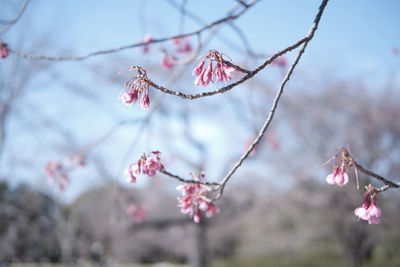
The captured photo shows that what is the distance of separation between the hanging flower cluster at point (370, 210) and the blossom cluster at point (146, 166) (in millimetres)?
832

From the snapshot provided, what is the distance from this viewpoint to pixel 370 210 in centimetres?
134

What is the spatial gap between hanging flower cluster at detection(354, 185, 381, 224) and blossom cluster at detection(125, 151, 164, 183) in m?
0.83

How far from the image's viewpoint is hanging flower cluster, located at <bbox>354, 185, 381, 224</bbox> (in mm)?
1310

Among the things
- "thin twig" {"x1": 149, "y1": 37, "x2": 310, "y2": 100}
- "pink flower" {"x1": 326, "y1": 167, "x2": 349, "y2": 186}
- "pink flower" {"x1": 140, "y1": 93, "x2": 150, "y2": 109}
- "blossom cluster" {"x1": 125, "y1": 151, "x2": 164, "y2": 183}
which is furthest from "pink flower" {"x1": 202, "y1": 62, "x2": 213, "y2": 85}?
"pink flower" {"x1": 326, "y1": 167, "x2": 349, "y2": 186}

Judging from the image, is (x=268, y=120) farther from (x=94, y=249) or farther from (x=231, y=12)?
(x=94, y=249)

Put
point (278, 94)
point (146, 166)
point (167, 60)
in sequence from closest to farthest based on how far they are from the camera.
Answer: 1. point (278, 94)
2. point (146, 166)
3. point (167, 60)

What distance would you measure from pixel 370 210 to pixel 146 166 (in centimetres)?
93

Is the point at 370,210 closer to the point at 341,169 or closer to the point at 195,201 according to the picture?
the point at 341,169

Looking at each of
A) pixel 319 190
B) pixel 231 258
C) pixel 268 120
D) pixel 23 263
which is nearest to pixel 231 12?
pixel 268 120

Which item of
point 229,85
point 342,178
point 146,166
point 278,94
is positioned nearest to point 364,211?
point 342,178

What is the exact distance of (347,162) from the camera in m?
1.35

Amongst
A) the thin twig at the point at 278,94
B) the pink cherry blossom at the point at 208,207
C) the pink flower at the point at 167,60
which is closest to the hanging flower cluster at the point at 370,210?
the thin twig at the point at 278,94

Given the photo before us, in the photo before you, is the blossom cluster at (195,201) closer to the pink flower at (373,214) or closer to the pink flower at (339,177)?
the pink flower at (339,177)

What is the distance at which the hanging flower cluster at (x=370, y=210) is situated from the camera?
51.6 inches
